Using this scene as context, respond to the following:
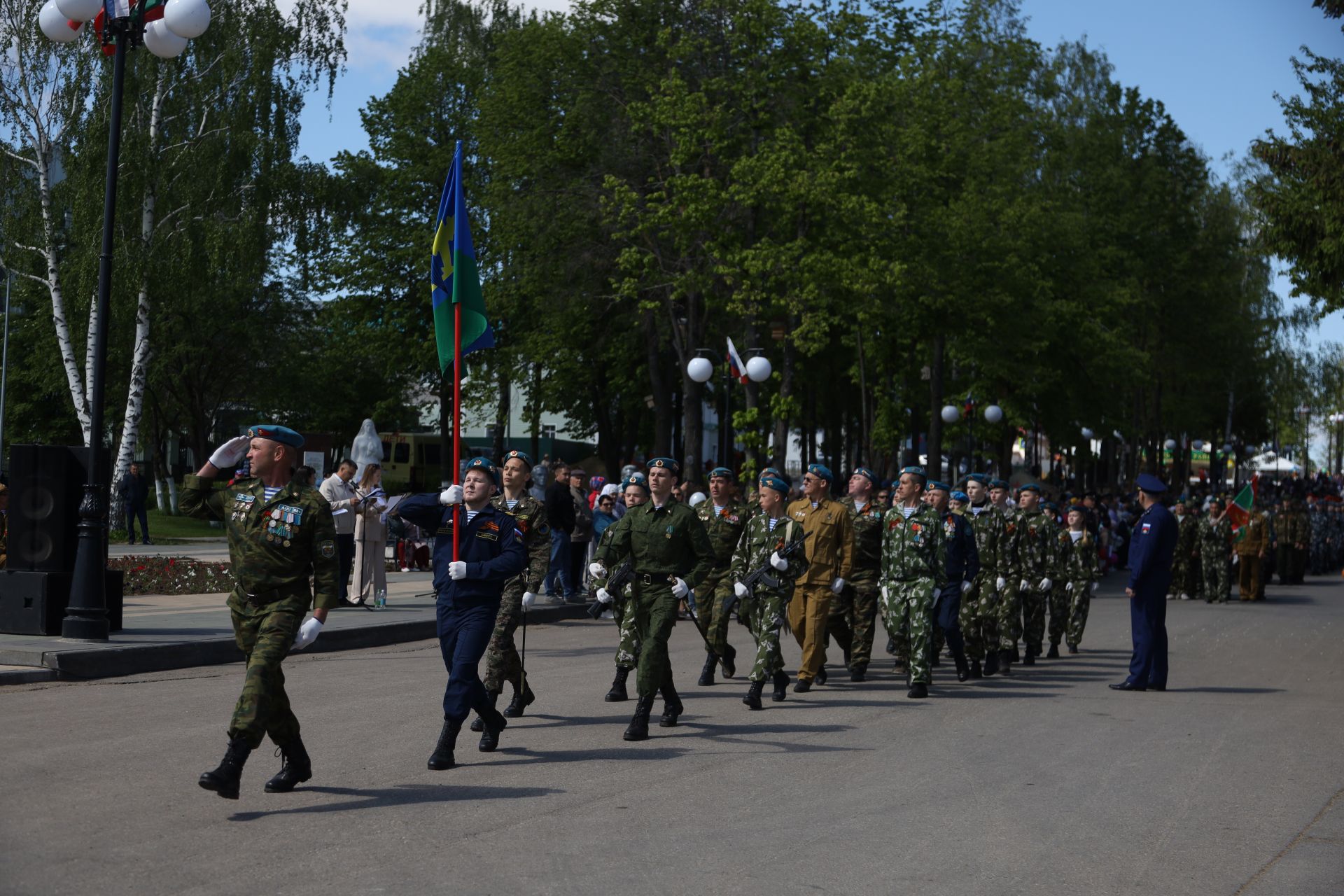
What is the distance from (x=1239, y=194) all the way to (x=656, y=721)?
2423 inches

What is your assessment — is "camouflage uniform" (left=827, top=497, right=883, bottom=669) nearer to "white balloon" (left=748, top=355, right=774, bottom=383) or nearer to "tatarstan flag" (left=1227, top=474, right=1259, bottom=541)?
"white balloon" (left=748, top=355, right=774, bottom=383)

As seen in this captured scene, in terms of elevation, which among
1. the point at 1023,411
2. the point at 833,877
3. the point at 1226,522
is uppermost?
the point at 1023,411

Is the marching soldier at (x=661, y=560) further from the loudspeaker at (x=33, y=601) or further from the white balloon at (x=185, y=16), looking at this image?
the white balloon at (x=185, y=16)

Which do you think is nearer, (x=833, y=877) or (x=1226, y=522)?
(x=833, y=877)

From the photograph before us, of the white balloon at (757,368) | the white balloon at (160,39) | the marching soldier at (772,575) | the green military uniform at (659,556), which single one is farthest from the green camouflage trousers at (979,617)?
the white balloon at (757,368)

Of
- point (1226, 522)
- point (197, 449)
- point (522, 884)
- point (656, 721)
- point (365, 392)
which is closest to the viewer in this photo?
point (522, 884)

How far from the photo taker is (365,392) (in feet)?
213

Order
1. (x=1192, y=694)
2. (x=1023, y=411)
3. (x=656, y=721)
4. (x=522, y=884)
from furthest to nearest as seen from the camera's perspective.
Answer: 1. (x=1023, y=411)
2. (x=1192, y=694)
3. (x=656, y=721)
4. (x=522, y=884)

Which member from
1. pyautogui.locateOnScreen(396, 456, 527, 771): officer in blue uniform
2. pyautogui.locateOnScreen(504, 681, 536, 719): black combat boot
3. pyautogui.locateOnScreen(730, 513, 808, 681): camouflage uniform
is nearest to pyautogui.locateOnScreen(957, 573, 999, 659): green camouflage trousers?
pyautogui.locateOnScreen(730, 513, 808, 681): camouflage uniform

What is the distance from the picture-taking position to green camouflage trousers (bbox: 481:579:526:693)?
10461 mm

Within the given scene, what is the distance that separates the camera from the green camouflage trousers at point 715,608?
44.5 ft

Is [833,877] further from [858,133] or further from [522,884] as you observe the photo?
[858,133]

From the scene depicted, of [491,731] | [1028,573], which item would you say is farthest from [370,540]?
[491,731]

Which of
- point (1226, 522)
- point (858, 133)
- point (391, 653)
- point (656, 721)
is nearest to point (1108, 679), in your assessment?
point (656, 721)
